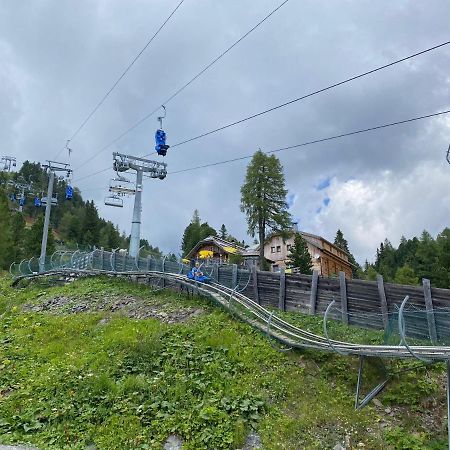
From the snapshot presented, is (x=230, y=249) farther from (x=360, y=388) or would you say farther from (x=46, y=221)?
(x=360, y=388)

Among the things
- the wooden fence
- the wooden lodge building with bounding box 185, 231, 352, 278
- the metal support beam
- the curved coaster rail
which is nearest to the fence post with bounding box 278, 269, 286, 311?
the wooden fence

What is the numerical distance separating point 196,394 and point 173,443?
5.54 ft

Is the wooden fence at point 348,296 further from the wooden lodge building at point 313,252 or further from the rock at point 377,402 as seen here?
the wooden lodge building at point 313,252

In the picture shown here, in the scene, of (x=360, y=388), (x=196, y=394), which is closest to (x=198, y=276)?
(x=196, y=394)

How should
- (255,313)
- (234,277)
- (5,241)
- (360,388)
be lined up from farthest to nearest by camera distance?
(5,241)
(234,277)
(255,313)
(360,388)

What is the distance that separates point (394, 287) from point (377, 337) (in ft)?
10.2

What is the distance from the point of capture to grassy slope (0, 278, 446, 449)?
919 cm

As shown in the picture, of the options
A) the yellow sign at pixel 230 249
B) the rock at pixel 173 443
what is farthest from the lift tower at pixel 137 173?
the yellow sign at pixel 230 249

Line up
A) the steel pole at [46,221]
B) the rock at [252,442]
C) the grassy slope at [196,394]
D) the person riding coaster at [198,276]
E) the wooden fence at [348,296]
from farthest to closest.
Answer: the steel pole at [46,221] < the person riding coaster at [198,276] < the wooden fence at [348,296] < the grassy slope at [196,394] < the rock at [252,442]

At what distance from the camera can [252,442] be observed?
916cm

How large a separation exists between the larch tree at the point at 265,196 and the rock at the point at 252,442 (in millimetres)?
36874

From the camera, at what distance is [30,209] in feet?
421

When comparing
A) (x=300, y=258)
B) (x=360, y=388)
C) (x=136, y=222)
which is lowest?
(x=360, y=388)

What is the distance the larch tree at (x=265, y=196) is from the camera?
46.4 m
